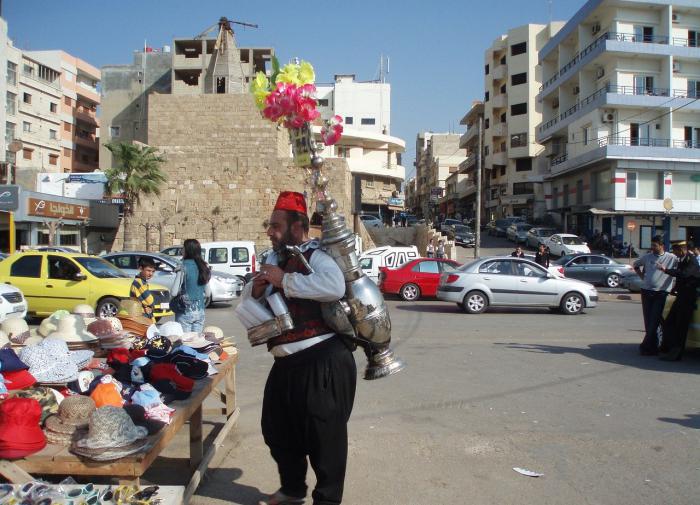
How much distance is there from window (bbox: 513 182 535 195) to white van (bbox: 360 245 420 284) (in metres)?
38.9

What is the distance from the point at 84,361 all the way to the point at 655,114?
41959mm

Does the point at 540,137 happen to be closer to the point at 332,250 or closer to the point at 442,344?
the point at 442,344

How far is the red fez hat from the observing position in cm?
338

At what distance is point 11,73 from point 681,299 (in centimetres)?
5526

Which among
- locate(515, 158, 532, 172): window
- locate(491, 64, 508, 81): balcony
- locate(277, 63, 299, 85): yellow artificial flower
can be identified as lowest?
locate(277, 63, 299, 85): yellow artificial flower

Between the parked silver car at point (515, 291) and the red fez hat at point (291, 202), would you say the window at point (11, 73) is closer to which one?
the parked silver car at point (515, 291)

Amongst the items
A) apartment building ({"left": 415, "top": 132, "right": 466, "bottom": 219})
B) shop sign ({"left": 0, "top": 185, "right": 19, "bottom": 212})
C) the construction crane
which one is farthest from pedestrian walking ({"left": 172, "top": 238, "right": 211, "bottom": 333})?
apartment building ({"left": 415, "top": 132, "right": 466, "bottom": 219})

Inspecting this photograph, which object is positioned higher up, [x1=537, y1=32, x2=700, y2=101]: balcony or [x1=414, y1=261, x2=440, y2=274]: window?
[x1=537, y1=32, x2=700, y2=101]: balcony

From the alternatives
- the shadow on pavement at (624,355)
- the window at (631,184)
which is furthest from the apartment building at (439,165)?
the shadow on pavement at (624,355)

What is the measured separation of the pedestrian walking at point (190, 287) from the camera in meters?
7.08

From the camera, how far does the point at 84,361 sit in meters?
4.16

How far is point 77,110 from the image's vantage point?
62.3 metres

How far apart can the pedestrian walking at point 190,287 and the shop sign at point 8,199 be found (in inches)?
875

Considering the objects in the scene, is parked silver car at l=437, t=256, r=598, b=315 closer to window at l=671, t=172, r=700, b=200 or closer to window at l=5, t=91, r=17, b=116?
window at l=671, t=172, r=700, b=200
